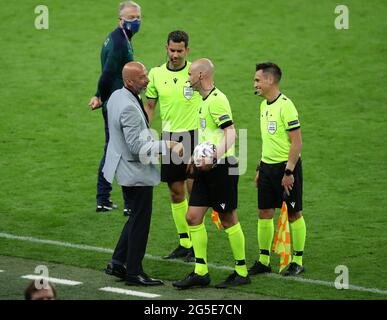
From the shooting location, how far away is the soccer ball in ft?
36.1

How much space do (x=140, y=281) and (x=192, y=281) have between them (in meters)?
0.53

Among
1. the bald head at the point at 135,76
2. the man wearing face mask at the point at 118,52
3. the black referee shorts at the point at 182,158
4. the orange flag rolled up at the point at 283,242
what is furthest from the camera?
the man wearing face mask at the point at 118,52

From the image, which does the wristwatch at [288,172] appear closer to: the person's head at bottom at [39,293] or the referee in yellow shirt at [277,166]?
the referee in yellow shirt at [277,166]

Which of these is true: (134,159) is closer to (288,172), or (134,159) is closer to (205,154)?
(205,154)

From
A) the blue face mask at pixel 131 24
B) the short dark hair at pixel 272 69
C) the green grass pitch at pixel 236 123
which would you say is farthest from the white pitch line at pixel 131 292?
the blue face mask at pixel 131 24

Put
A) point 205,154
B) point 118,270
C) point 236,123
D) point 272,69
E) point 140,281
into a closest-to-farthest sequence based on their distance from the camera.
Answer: point 205,154
point 140,281
point 118,270
point 272,69
point 236,123

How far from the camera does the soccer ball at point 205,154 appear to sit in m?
11.0

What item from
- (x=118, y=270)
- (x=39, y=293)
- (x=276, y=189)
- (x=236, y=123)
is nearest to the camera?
(x=39, y=293)

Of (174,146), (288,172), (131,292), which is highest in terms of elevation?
(174,146)

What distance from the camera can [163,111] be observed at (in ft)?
40.7

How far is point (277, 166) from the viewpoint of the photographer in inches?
456

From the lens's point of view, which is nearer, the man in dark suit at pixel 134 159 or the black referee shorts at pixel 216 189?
the man in dark suit at pixel 134 159

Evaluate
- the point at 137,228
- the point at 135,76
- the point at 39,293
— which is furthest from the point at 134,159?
the point at 39,293

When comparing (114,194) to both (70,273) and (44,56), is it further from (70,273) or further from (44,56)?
(44,56)
